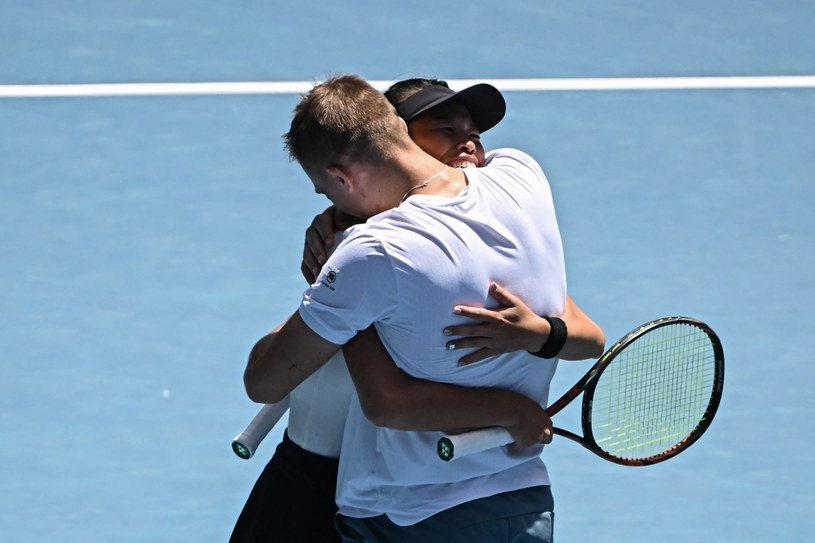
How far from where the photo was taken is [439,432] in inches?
120

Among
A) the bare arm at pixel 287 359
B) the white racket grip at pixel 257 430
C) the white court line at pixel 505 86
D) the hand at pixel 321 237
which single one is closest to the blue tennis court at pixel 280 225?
the white court line at pixel 505 86

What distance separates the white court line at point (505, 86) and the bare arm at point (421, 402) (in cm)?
436

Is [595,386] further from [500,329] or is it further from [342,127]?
[342,127]

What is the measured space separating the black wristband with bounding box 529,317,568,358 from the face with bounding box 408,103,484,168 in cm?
44

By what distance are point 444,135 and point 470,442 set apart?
0.74 m

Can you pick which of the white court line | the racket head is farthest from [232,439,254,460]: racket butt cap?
the white court line

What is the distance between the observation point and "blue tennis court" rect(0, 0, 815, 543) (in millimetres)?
5012

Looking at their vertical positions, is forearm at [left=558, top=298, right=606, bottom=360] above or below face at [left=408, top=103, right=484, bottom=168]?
below

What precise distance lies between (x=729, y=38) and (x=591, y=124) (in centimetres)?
114

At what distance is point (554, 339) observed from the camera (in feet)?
10.1

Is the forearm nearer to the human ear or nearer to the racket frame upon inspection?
the racket frame

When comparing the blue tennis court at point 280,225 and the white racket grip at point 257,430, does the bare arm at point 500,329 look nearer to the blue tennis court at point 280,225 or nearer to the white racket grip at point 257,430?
the white racket grip at point 257,430

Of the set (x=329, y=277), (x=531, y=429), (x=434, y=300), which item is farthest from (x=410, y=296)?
(x=531, y=429)

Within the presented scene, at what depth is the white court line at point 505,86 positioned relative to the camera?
7309 millimetres
